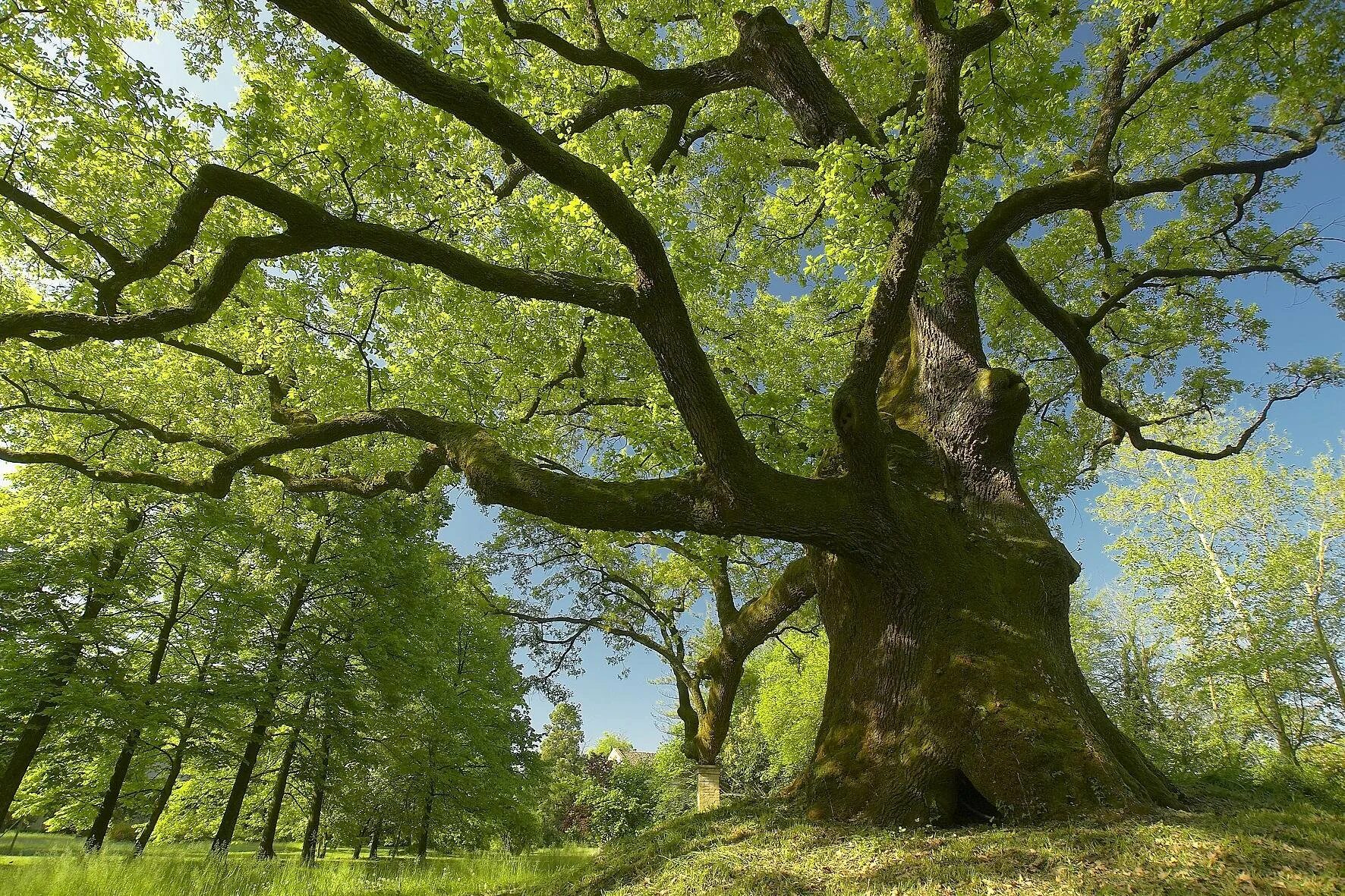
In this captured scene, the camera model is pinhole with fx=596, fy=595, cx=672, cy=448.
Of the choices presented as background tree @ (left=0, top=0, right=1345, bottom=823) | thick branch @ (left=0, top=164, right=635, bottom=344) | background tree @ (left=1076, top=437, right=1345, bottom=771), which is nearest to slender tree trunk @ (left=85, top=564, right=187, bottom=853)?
background tree @ (left=0, top=0, right=1345, bottom=823)

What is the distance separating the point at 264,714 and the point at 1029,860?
1457 cm

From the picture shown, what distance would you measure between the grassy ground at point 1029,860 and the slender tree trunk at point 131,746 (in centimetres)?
1193

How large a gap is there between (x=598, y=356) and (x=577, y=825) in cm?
2959

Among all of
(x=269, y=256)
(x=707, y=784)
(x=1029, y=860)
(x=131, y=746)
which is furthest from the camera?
(x=131, y=746)

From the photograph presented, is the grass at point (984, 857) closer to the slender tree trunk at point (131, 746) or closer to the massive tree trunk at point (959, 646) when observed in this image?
the massive tree trunk at point (959, 646)

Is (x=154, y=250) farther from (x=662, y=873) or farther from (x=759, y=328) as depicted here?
(x=759, y=328)

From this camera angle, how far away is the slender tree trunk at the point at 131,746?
38.6 feet

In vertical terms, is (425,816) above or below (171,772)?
below

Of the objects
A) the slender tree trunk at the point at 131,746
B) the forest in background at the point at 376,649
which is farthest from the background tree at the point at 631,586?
the slender tree trunk at the point at 131,746

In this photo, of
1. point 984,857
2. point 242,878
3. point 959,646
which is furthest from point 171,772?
point 984,857

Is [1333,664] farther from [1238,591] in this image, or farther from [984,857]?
[984,857]

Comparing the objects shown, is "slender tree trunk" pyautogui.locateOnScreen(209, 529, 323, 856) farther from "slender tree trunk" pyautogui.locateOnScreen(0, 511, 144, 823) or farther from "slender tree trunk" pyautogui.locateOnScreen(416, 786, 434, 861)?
"slender tree trunk" pyautogui.locateOnScreen(416, 786, 434, 861)

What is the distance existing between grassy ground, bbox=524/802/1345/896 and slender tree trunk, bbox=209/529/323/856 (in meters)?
10.7

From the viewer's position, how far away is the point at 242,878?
898 centimetres
